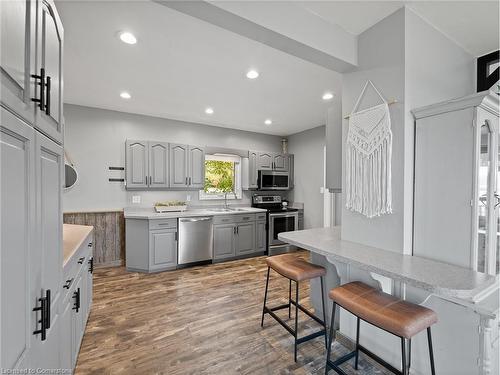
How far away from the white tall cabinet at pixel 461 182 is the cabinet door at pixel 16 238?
2056 millimetres

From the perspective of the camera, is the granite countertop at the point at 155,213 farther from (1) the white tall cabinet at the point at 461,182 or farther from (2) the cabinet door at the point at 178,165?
(1) the white tall cabinet at the point at 461,182

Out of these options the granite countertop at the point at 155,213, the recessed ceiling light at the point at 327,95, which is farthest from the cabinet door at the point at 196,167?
the recessed ceiling light at the point at 327,95

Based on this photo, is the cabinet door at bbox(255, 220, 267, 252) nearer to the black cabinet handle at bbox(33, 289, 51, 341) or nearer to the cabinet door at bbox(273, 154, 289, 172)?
the cabinet door at bbox(273, 154, 289, 172)

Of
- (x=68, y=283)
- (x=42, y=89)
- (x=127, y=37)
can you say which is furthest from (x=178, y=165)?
(x=42, y=89)

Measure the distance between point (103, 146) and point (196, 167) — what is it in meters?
1.56

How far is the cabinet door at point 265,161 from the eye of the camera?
519cm

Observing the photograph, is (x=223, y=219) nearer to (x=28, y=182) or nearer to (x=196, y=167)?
(x=196, y=167)

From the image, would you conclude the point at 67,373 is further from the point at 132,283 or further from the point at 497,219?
the point at 497,219

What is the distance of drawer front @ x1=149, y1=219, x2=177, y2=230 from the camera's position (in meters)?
3.67

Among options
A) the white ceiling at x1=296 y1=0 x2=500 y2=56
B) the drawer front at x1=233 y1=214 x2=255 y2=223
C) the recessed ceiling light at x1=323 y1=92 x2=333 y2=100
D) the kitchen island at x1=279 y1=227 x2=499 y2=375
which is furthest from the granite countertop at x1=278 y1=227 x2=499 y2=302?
the drawer front at x1=233 y1=214 x2=255 y2=223

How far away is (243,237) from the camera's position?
448 cm

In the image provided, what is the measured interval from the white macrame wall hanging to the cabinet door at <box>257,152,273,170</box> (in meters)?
3.25

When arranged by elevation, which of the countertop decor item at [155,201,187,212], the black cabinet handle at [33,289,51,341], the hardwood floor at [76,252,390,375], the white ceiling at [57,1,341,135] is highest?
the white ceiling at [57,1,341,135]

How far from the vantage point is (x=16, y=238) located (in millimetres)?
734
